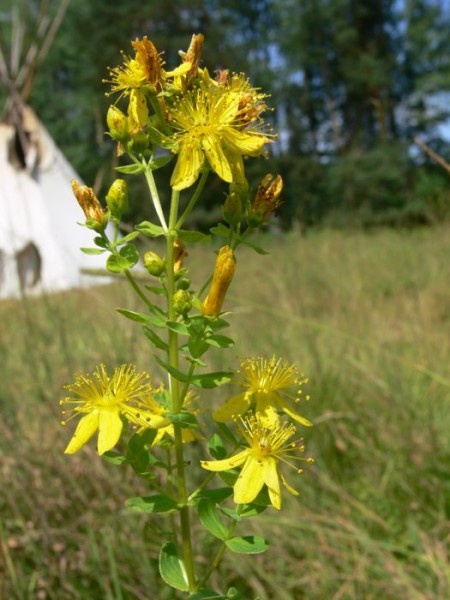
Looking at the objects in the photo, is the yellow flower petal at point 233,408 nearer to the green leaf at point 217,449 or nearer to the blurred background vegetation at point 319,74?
the green leaf at point 217,449

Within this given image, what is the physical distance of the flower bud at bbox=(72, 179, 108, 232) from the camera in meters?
0.64

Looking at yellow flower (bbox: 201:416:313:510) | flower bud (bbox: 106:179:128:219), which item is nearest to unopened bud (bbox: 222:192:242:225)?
flower bud (bbox: 106:179:128:219)

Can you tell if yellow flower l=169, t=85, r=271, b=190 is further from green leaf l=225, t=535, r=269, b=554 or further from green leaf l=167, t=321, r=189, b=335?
green leaf l=225, t=535, r=269, b=554

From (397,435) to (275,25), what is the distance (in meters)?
17.3

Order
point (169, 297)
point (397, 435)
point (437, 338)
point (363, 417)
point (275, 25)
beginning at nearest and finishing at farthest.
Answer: point (169, 297), point (397, 435), point (363, 417), point (437, 338), point (275, 25)

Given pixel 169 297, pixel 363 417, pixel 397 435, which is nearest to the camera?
pixel 169 297

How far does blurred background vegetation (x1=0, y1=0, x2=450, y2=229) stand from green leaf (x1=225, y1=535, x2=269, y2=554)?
11934 mm

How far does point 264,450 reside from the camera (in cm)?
61

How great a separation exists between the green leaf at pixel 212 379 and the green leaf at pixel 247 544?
0.15 meters

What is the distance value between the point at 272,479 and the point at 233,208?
Result: 0.27 metres

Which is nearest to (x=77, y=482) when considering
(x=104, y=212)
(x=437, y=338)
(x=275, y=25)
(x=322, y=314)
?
(x=104, y=212)

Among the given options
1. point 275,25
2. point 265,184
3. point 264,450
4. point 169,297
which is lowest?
point 264,450

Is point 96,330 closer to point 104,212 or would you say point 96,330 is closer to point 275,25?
point 104,212

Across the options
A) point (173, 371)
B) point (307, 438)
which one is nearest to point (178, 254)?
point (173, 371)
